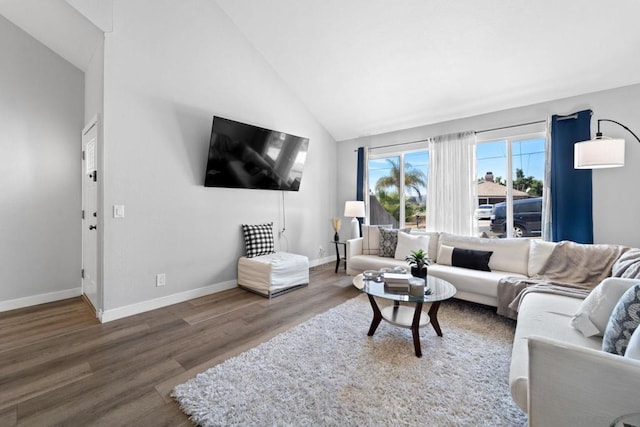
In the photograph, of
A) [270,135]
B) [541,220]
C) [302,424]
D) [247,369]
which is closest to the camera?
[302,424]

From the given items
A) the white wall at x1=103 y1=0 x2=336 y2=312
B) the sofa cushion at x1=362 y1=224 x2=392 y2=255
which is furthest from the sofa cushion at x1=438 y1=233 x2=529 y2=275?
the white wall at x1=103 y1=0 x2=336 y2=312

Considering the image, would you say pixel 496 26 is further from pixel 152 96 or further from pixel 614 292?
pixel 152 96

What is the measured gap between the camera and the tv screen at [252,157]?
10.9 ft

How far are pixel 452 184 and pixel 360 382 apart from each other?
133 inches

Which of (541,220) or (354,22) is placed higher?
(354,22)

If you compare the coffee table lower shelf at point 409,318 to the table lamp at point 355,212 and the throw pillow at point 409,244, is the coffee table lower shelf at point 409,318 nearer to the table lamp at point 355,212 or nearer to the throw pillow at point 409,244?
the throw pillow at point 409,244

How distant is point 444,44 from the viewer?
3.10 metres

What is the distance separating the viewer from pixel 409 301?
81.6 inches

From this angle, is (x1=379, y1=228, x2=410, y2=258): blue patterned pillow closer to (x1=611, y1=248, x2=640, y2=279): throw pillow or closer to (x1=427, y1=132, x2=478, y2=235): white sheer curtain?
(x1=427, y1=132, x2=478, y2=235): white sheer curtain

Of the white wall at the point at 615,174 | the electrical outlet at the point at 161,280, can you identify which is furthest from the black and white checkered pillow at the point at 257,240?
the white wall at the point at 615,174

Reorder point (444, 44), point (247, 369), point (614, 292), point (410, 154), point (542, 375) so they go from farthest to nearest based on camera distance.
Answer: point (410, 154), point (444, 44), point (247, 369), point (614, 292), point (542, 375)

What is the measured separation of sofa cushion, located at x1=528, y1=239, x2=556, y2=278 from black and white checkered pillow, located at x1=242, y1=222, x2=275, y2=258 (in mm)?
3214

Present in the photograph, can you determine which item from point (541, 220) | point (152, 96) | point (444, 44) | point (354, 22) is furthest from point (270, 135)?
point (541, 220)

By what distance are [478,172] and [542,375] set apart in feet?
11.6
